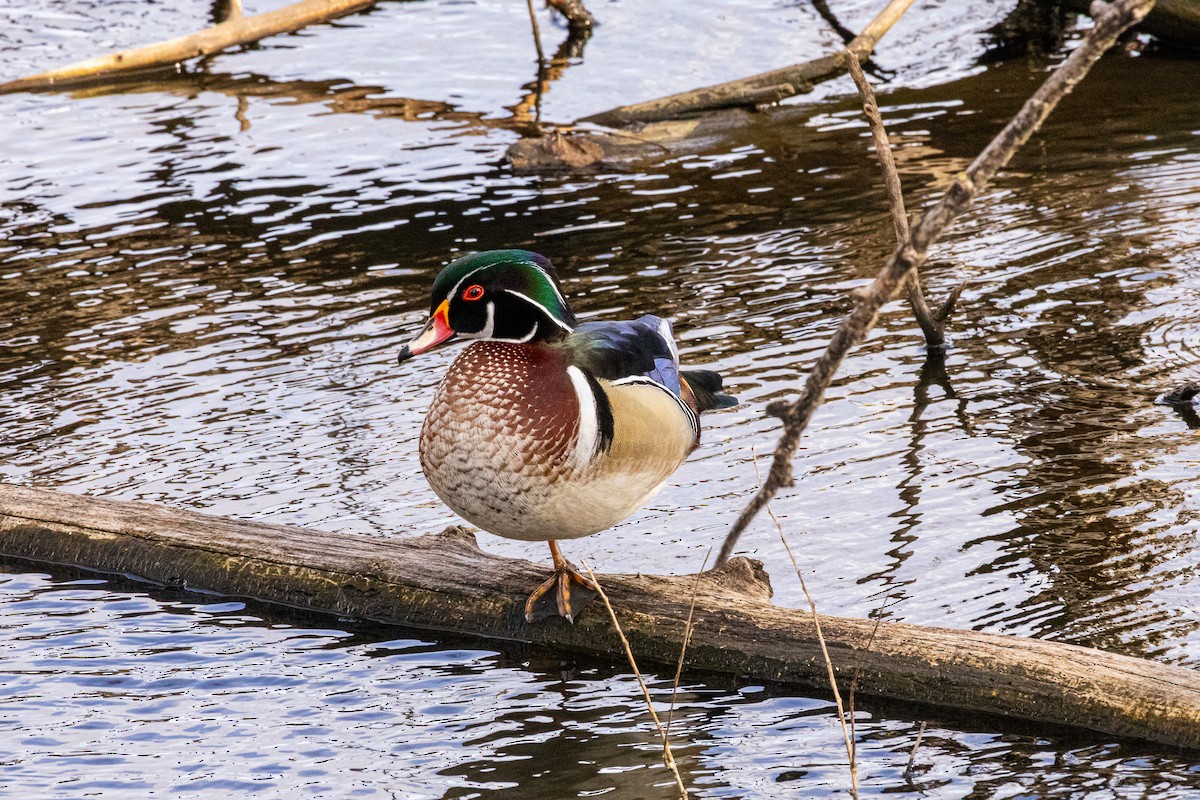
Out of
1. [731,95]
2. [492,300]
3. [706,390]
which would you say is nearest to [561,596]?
[706,390]

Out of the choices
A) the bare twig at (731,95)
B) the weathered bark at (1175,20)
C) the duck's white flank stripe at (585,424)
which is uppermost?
the weathered bark at (1175,20)

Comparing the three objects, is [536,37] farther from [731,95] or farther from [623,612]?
[623,612]

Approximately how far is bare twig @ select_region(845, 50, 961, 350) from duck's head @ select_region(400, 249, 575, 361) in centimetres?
204

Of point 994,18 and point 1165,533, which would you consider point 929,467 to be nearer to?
point 1165,533

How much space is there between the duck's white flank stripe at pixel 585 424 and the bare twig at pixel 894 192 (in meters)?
2.04

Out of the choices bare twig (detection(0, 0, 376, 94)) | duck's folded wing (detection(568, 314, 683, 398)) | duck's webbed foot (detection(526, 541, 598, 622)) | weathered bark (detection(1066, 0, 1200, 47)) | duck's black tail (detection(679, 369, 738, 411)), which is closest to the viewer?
duck's folded wing (detection(568, 314, 683, 398))

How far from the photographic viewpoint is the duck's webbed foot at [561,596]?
16.3 feet

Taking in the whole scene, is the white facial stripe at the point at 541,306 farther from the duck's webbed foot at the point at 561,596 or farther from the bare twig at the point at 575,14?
the bare twig at the point at 575,14

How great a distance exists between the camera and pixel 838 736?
451 cm

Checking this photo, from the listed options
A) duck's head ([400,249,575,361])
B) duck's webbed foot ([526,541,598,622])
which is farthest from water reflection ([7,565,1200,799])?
duck's head ([400,249,575,361])

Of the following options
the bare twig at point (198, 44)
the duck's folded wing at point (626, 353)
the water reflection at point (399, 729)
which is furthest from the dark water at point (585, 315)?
the duck's folded wing at point (626, 353)

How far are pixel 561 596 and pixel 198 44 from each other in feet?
39.5

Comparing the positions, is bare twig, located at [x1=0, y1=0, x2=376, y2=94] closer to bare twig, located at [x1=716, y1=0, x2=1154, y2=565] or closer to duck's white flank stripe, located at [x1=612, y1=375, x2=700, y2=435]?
duck's white flank stripe, located at [x1=612, y1=375, x2=700, y2=435]

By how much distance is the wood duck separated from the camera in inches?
172
